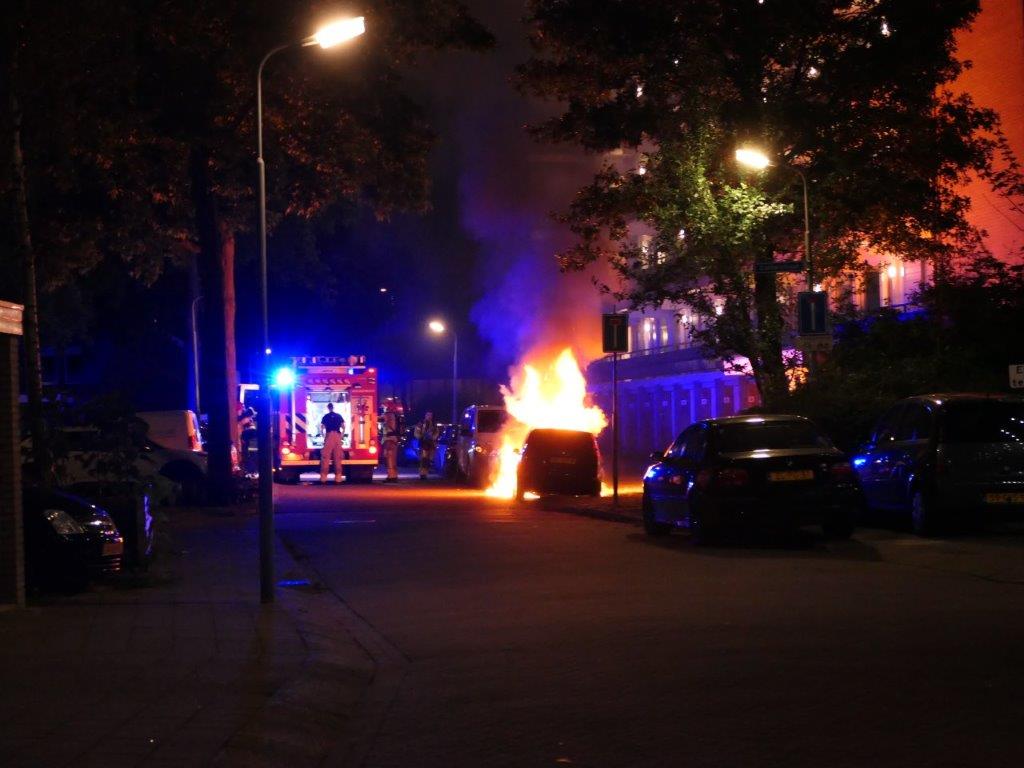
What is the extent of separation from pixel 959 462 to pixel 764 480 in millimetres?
2452

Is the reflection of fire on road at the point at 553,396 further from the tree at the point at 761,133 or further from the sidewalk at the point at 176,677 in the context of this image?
the sidewalk at the point at 176,677

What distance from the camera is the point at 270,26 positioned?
2764 centimetres

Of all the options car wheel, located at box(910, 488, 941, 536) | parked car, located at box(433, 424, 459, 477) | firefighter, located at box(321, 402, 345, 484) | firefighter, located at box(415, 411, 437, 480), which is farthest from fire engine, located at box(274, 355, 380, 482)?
car wheel, located at box(910, 488, 941, 536)

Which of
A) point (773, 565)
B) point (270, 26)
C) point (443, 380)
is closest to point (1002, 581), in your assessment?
point (773, 565)

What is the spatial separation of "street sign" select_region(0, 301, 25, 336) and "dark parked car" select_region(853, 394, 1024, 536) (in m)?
10.8

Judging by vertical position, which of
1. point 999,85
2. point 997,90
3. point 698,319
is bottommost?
point 698,319

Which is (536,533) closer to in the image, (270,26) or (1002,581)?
(1002,581)

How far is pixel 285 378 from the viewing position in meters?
38.0

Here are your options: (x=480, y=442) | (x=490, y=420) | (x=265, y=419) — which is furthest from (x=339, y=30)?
(x=490, y=420)

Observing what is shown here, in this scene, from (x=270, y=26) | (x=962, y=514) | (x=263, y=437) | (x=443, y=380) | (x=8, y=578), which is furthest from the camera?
(x=443, y=380)

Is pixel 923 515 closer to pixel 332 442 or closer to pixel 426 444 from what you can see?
pixel 332 442

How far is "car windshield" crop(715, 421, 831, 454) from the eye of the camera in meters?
17.6

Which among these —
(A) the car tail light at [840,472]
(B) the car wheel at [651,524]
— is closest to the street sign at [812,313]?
(B) the car wheel at [651,524]

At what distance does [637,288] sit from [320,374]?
521 inches
